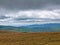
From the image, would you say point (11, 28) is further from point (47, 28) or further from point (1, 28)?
point (47, 28)

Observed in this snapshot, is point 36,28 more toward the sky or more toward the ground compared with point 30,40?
more toward the sky

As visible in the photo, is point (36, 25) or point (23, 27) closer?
point (23, 27)

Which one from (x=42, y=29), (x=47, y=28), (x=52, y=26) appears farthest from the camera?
(x=52, y=26)

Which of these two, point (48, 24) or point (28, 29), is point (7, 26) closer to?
point (28, 29)

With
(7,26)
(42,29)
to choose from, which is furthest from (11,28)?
(42,29)

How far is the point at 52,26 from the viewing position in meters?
124

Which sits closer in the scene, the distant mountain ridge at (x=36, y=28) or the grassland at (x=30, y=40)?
the grassland at (x=30, y=40)

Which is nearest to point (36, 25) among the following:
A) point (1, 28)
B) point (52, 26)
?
point (52, 26)

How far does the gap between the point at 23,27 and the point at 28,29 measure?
3018 millimetres

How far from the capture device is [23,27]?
109688 millimetres

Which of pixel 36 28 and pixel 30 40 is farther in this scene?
pixel 36 28

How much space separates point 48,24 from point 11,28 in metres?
21.9

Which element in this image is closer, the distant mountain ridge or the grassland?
the grassland

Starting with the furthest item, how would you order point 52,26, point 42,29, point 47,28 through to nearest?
point 52,26
point 47,28
point 42,29
